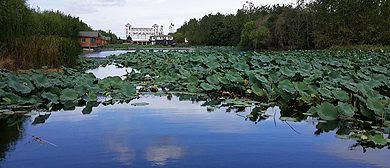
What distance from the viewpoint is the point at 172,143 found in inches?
124

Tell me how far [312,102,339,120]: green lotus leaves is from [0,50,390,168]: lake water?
0.62 ft

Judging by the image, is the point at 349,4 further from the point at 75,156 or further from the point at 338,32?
the point at 75,156

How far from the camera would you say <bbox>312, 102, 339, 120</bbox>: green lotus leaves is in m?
3.74

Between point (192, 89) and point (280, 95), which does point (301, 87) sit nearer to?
point (280, 95)

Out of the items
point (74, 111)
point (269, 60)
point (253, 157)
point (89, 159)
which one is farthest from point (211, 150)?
point (269, 60)

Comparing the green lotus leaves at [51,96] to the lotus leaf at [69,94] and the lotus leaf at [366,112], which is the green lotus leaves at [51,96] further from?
the lotus leaf at [366,112]

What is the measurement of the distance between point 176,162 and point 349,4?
31.6m

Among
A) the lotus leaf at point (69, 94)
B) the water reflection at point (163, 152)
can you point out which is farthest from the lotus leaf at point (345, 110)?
the lotus leaf at point (69, 94)

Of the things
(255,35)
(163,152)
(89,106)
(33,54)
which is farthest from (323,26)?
(163,152)

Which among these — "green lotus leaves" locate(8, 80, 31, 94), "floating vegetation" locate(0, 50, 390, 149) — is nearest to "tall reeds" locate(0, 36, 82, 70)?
"floating vegetation" locate(0, 50, 390, 149)

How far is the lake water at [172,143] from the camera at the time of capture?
267 centimetres

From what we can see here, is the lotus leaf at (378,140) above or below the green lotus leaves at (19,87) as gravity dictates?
below

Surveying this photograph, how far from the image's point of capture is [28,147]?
3.00 metres

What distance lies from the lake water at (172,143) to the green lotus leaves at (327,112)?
0.62ft
